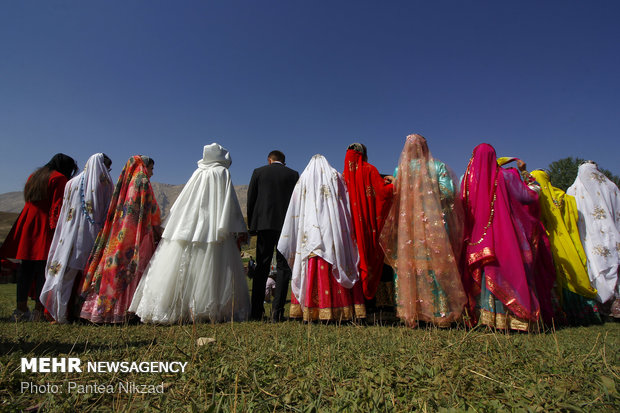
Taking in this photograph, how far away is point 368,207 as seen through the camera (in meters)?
4.00

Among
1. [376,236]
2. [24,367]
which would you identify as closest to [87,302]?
[24,367]

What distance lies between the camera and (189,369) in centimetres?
164

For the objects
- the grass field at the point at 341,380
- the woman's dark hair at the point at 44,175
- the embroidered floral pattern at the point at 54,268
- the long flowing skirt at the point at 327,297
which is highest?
the woman's dark hair at the point at 44,175

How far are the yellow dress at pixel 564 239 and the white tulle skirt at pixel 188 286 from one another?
4363mm

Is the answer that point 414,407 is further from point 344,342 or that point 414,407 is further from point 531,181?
point 531,181

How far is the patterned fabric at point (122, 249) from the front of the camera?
3.79 m

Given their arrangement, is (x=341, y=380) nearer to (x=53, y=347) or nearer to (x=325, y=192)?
(x=53, y=347)

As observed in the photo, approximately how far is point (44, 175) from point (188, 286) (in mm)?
2758

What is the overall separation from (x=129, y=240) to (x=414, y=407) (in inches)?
154

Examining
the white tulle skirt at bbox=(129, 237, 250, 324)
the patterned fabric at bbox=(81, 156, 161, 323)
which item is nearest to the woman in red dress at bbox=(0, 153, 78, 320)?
the patterned fabric at bbox=(81, 156, 161, 323)

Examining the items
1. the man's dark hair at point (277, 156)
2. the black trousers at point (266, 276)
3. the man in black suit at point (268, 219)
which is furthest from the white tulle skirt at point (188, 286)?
the man's dark hair at point (277, 156)

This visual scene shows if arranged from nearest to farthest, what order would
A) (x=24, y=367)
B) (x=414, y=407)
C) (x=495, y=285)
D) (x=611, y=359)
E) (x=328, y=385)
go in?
(x=414, y=407) → (x=328, y=385) → (x=24, y=367) → (x=611, y=359) → (x=495, y=285)

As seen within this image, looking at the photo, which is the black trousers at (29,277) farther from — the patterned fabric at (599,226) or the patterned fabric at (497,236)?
the patterned fabric at (599,226)
